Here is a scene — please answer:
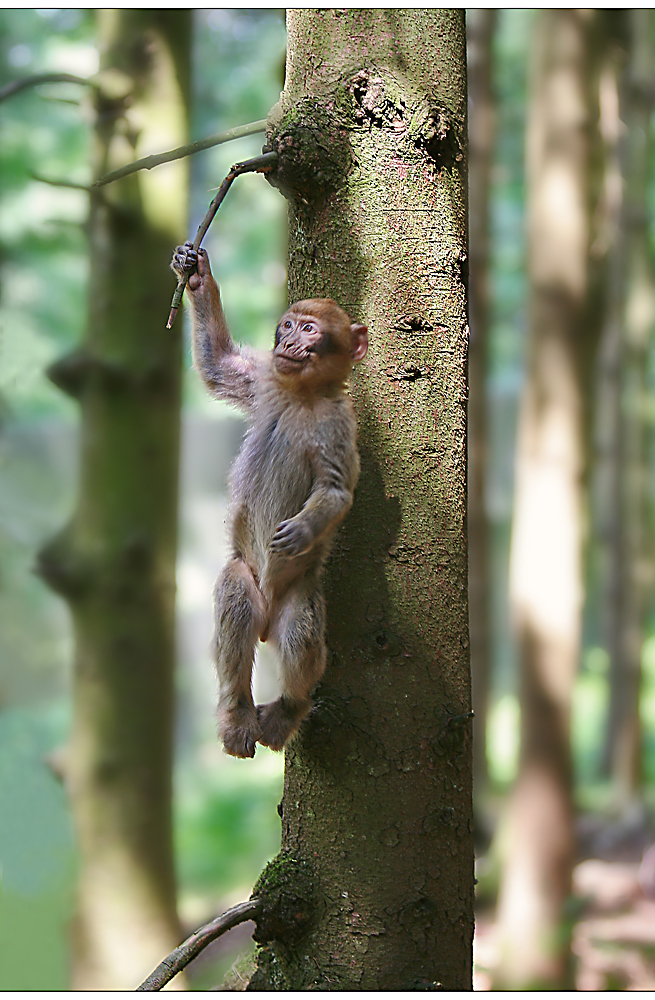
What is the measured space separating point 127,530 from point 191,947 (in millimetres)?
2997

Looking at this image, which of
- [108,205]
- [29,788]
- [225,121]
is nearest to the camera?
[29,788]

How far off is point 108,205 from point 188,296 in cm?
246

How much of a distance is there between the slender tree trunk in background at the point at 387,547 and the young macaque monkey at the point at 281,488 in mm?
67

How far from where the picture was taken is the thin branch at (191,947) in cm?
183

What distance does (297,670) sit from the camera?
83.7 inches

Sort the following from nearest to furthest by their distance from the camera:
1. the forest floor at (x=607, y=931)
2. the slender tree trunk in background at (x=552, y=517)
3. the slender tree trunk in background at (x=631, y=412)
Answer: the slender tree trunk in background at (x=552, y=517) < the forest floor at (x=607, y=931) < the slender tree trunk in background at (x=631, y=412)

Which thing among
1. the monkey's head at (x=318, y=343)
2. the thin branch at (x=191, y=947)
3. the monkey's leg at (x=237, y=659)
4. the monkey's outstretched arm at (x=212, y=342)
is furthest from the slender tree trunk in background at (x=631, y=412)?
the thin branch at (x=191, y=947)

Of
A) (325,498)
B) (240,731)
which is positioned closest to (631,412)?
(325,498)

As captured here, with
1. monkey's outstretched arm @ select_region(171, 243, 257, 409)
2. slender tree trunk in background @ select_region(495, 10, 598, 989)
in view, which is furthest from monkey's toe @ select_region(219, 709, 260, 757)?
slender tree trunk in background @ select_region(495, 10, 598, 989)

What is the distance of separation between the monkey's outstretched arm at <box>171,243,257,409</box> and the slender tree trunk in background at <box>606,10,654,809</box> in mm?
8534

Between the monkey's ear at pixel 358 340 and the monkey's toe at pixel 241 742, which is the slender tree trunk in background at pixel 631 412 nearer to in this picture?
the monkey's ear at pixel 358 340

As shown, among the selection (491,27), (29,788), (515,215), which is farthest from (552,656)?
(515,215)

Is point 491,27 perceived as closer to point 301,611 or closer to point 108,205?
point 108,205

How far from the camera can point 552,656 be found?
20.9 feet
